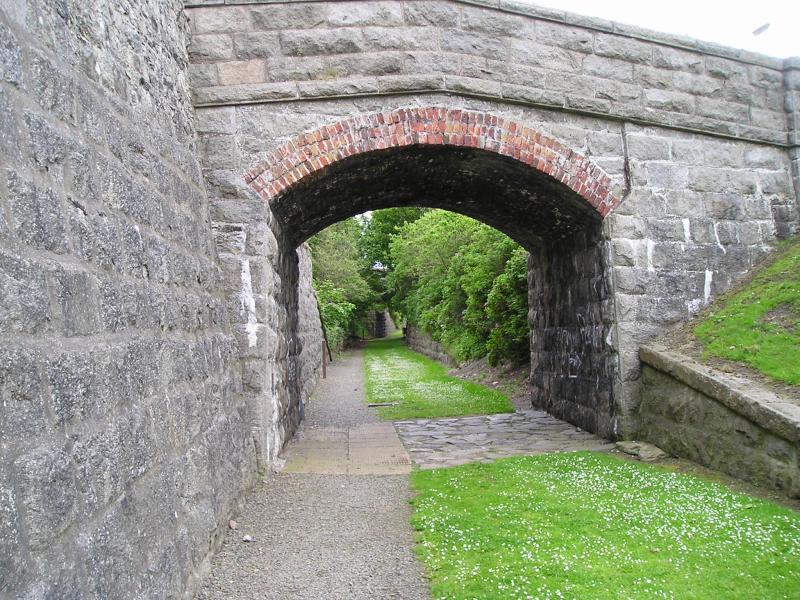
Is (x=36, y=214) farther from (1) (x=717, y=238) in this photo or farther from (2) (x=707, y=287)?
(1) (x=717, y=238)

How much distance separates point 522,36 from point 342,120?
231cm

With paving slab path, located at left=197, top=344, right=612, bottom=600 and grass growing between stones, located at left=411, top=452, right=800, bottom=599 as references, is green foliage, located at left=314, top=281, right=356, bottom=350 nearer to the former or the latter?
paving slab path, located at left=197, top=344, right=612, bottom=600

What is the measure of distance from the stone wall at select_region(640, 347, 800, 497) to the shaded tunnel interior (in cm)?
64

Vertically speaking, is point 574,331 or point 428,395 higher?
point 574,331

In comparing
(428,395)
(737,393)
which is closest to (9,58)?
(737,393)

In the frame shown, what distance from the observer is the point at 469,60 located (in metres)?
→ 6.14

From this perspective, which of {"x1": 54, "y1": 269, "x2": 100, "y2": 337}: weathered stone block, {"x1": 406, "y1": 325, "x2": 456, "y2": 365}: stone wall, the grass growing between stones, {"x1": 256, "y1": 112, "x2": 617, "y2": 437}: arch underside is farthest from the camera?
{"x1": 406, "y1": 325, "x2": 456, "y2": 365}: stone wall

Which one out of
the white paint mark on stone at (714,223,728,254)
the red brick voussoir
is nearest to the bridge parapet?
the red brick voussoir

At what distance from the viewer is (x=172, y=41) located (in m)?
4.92

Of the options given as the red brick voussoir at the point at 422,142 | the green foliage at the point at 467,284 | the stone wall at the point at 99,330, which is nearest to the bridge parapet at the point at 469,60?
the red brick voussoir at the point at 422,142

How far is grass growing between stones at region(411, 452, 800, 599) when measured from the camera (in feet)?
10.1

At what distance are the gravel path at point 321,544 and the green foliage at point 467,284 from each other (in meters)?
7.49

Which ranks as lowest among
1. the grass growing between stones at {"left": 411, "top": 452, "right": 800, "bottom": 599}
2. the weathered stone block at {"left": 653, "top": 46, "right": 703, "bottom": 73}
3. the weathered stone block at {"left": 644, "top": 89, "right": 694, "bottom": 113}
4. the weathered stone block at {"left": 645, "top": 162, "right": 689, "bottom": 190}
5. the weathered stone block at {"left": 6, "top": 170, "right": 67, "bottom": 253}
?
the grass growing between stones at {"left": 411, "top": 452, "right": 800, "bottom": 599}

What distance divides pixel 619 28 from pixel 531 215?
2.44 metres
